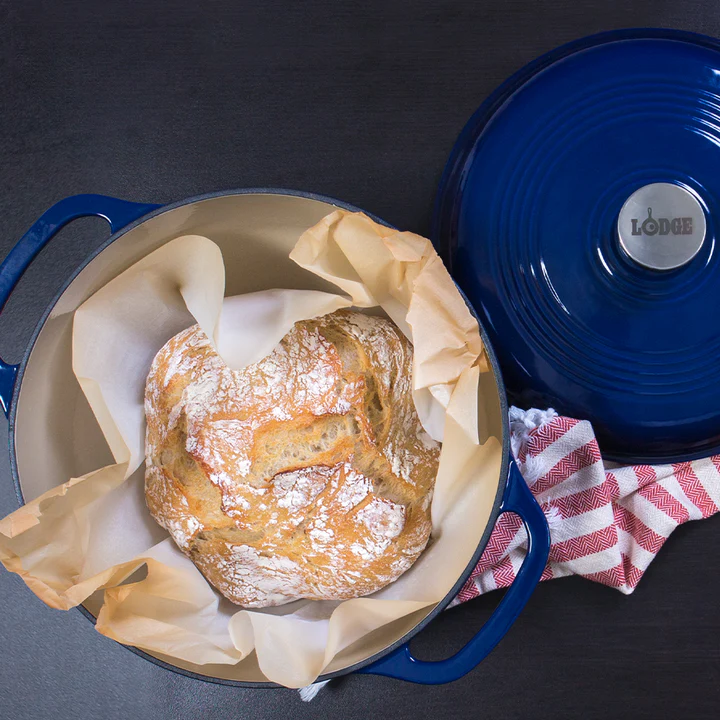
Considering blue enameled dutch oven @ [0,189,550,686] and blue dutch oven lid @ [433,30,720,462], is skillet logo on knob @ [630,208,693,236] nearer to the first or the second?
blue dutch oven lid @ [433,30,720,462]

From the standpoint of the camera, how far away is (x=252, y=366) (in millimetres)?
573

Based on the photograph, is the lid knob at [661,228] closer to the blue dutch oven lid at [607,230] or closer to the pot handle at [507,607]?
the blue dutch oven lid at [607,230]

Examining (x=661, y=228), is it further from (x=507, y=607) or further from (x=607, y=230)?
(x=507, y=607)

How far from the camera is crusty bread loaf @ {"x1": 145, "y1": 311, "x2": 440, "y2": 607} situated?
1.86 feet

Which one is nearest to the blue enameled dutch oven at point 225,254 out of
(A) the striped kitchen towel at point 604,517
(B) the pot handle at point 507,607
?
(B) the pot handle at point 507,607

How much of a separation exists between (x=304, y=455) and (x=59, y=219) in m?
0.27

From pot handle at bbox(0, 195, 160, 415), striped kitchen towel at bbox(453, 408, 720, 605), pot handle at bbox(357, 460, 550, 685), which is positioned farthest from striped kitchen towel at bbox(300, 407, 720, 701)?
pot handle at bbox(0, 195, 160, 415)

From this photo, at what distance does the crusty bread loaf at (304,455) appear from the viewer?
57 cm

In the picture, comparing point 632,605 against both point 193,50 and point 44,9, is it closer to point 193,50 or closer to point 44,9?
point 193,50

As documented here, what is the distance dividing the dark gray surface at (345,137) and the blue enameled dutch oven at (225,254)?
17 cm

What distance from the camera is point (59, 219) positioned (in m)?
0.55

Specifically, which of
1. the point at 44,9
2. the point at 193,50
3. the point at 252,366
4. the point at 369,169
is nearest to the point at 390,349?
the point at 252,366

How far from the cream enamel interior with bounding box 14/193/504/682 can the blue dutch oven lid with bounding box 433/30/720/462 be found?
10 centimetres

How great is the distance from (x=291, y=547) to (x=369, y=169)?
1.25 feet
